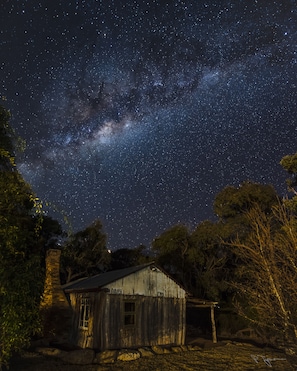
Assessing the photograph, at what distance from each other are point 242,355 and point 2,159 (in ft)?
49.1

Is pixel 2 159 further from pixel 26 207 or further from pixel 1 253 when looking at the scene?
pixel 1 253

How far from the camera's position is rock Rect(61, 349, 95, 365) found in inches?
575

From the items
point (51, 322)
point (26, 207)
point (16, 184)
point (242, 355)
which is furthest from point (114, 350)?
point (16, 184)

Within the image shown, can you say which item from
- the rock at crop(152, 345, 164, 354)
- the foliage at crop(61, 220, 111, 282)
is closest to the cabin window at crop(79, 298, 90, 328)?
the rock at crop(152, 345, 164, 354)

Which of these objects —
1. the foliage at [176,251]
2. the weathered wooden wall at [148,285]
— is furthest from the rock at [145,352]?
the foliage at [176,251]

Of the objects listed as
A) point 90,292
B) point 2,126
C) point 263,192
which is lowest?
point 90,292

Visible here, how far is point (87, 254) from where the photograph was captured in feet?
122

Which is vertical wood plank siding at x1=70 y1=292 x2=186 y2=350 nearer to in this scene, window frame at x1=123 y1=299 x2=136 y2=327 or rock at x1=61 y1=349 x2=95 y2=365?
window frame at x1=123 y1=299 x2=136 y2=327

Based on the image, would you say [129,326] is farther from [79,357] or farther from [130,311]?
[79,357]

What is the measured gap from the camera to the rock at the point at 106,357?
15057mm

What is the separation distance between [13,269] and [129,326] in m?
13.3

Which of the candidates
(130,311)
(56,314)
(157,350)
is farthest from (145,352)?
(56,314)

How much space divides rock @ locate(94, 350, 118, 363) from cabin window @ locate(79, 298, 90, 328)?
2.89m

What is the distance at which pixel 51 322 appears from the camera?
64.3 feet
